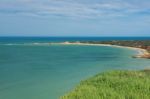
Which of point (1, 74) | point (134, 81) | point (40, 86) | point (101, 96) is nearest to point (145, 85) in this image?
point (134, 81)

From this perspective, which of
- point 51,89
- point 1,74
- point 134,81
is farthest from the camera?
point 1,74

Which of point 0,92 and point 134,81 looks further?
point 0,92

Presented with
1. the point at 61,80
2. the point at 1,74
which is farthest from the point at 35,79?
the point at 1,74

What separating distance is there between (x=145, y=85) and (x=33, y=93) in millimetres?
8318

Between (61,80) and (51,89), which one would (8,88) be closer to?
(51,89)

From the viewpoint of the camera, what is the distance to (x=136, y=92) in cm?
1738

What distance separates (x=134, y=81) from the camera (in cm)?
1962

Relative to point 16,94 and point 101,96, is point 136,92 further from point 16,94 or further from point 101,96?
point 16,94

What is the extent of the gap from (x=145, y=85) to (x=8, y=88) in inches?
430

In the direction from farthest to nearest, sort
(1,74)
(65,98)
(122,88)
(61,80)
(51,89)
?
(1,74), (61,80), (51,89), (122,88), (65,98)

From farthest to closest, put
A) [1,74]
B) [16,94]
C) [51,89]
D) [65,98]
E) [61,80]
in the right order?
[1,74]
[61,80]
[51,89]
[16,94]
[65,98]

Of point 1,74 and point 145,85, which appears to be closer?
point 145,85

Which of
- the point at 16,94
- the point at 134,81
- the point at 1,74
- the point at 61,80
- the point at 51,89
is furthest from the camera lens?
the point at 1,74

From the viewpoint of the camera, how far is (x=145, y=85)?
18.6 meters
